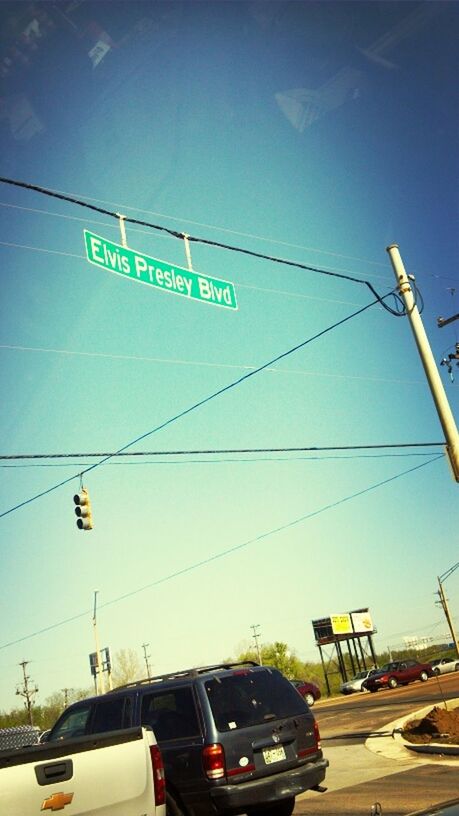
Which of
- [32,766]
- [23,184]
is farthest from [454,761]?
[23,184]

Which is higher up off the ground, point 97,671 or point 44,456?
point 44,456

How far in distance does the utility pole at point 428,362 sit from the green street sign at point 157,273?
15.0ft

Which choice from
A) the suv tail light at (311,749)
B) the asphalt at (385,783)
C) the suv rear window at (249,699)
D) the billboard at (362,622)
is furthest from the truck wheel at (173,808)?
the billboard at (362,622)

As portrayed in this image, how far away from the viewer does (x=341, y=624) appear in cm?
5666

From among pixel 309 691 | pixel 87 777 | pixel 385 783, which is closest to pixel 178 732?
pixel 87 777

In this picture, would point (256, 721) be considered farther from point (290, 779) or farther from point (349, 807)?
point (349, 807)

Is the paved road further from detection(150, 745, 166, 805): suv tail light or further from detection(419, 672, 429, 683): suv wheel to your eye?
detection(419, 672, 429, 683): suv wheel

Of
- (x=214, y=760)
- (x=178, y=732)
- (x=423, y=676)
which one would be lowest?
(x=423, y=676)

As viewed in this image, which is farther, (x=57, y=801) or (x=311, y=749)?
(x=311, y=749)

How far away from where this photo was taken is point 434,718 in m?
12.4

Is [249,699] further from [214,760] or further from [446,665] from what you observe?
[446,665]

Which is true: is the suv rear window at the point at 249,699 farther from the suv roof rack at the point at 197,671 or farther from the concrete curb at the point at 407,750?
the concrete curb at the point at 407,750

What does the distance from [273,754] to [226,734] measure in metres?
0.63

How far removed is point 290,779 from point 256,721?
66cm
